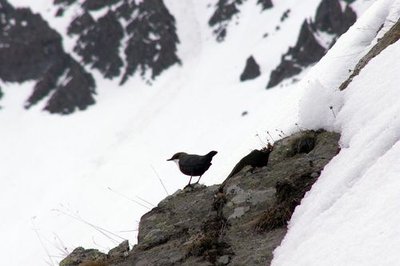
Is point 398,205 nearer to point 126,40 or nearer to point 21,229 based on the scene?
point 21,229

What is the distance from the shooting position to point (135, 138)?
75438 mm

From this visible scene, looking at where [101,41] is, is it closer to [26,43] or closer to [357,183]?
[26,43]

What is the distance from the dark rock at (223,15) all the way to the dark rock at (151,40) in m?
9.34

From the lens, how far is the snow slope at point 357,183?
3.16m

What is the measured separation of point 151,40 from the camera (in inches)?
4154

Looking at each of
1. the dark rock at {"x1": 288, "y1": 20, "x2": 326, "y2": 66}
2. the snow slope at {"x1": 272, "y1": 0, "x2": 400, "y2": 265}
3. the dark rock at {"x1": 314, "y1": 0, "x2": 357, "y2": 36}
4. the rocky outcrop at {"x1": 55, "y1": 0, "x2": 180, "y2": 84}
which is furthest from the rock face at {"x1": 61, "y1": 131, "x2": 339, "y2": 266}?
the rocky outcrop at {"x1": 55, "y1": 0, "x2": 180, "y2": 84}

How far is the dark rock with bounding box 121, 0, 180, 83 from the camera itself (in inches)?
3920

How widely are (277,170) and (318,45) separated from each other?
8359cm

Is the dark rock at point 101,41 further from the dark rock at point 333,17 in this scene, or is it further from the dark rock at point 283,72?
the dark rock at point 333,17

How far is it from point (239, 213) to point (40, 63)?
107 metres

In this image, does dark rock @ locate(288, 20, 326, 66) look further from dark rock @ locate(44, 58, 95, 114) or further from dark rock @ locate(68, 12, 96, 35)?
dark rock @ locate(68, 12, 96, 35)

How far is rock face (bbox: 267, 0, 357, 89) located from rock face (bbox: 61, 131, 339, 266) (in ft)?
238

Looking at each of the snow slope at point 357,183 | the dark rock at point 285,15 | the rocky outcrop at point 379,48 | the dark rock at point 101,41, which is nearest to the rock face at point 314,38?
the dark rock at point 285,15

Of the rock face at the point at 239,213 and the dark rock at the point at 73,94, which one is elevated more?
the dark rock at the point at 73,94
